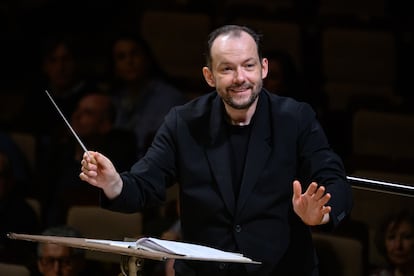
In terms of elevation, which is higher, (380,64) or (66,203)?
(380,64)

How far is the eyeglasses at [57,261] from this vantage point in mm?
3758

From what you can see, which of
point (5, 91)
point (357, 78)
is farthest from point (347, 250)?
point (5, 91)

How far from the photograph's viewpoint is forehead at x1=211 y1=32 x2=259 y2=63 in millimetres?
2504

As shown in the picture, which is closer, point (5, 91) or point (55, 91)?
point (55, 91)

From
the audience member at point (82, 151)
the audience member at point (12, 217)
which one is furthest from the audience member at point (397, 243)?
the audience member at point (12, 217)

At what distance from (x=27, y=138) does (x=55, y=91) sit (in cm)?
53

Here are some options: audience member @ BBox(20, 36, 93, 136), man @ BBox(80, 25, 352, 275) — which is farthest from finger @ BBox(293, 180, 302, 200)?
audience member @ BBox(20, 36, 93, 136)

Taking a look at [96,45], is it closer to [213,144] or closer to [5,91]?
[5,91]

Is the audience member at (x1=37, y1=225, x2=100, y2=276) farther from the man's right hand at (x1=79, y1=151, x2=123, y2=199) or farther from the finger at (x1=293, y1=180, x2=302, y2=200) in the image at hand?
the finger at (x1=293, y1=180, x2=302, y2=200)

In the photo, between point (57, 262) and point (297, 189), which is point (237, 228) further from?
point (57, 262)

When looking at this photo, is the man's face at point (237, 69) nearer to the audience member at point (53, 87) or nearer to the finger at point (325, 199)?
the finger at point (325, 199)

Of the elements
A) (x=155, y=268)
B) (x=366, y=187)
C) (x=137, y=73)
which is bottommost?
(x=155, y=268)

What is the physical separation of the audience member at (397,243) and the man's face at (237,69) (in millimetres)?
1287

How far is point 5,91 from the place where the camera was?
5953mm
